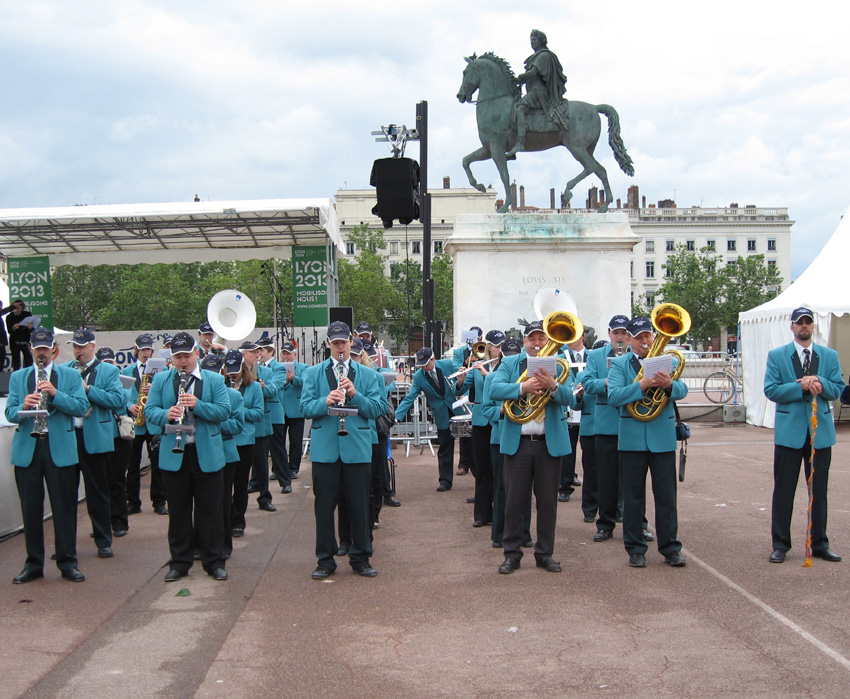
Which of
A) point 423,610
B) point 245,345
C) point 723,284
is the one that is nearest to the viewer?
point 423,610

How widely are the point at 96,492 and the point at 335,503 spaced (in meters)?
2.28

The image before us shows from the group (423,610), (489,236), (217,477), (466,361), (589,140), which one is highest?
(589,140)

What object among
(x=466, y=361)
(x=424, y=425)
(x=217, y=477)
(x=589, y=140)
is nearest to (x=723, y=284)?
(x=589, y=140)

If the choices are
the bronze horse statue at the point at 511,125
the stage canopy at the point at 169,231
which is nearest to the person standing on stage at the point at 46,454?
the stage canopy at the point at 169,231

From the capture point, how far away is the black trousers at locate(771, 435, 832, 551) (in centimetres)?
674

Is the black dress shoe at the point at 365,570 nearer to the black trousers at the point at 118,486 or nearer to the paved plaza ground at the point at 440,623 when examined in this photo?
the paved plaza ground at the point at 440,623

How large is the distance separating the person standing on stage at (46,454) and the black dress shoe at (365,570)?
2.12m

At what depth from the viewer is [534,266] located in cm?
1803

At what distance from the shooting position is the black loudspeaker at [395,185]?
11914 mm

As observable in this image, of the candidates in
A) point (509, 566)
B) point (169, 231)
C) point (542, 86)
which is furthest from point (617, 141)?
point (509, 566)

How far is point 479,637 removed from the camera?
5066 millimetres

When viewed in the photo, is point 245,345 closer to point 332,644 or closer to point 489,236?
point 332,644

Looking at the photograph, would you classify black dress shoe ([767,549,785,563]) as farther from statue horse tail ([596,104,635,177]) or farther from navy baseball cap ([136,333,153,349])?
statue horse tail ([596,104,635,177])

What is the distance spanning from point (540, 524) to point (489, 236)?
1184 centimetres
